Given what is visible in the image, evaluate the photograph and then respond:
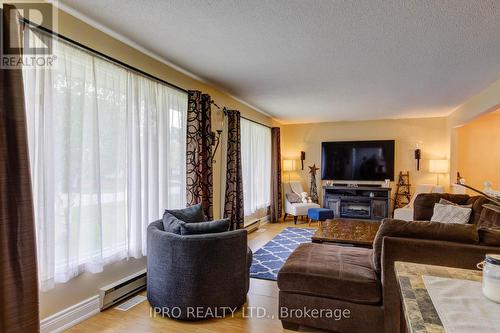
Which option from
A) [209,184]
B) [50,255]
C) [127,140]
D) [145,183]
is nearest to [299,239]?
[209,184]

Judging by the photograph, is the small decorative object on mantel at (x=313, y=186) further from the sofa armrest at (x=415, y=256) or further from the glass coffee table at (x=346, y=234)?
the sofa armrest at (x=415, y=256)

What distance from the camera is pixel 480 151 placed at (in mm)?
5883

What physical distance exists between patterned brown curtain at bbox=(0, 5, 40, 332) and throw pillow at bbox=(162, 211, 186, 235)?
0.96 metres

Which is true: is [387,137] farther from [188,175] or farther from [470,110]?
[188,175]

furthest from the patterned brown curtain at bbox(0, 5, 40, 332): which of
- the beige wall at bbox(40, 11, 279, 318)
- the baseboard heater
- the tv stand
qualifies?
the tv stand

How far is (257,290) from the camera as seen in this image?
2.97 metres

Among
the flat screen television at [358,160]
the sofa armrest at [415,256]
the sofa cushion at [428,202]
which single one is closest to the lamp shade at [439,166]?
the flat screen television at [358,160]

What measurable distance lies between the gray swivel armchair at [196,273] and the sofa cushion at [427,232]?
1.10 meters

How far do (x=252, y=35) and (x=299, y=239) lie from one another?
358 cm

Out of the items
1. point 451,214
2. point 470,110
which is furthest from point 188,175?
point 470,110

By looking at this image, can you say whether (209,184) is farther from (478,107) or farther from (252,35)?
(478,107)

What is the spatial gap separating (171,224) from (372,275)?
66.4 inches

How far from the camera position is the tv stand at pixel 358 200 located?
21.1ft

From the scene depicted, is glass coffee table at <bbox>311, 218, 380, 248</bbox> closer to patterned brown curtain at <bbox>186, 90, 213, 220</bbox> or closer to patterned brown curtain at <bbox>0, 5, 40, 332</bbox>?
patterned brown curtain at <bbox>186, 90, 213, 220</bbox>
